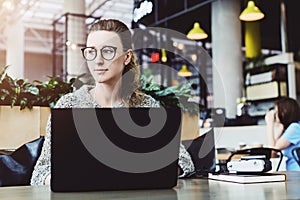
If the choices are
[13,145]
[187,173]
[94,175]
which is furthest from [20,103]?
[94,175]

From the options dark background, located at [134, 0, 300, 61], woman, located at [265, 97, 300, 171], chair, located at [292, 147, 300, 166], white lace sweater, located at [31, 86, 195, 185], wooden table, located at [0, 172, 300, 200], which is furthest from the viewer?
dark background, located at [134, 0, 300, 61]

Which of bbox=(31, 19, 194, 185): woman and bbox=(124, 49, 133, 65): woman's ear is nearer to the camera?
bbox=(31, 19, 194, 185): woman

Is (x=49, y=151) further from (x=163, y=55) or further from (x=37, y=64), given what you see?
(x=37, y=64)

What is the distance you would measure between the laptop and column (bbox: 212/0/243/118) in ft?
28.6

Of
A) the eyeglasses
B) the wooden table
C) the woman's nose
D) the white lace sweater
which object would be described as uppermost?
the eyeglasses

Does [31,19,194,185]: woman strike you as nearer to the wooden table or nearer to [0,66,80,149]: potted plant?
the wooden table

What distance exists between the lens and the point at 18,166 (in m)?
1.98

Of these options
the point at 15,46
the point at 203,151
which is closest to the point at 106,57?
the point at 203,151

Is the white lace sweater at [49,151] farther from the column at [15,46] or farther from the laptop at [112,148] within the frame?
the column at [15,46]

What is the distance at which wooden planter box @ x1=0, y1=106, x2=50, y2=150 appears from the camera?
3.57 meters

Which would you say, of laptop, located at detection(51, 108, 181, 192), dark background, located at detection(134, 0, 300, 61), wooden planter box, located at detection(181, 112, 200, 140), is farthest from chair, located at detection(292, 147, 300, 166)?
dark background, located at detection(134, 0, 300, 61)

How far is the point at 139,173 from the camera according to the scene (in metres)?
1.16

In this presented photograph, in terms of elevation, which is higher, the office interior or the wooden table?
the office interior

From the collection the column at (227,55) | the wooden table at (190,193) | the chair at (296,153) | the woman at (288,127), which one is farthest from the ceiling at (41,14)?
the wooden table at (190,193)
